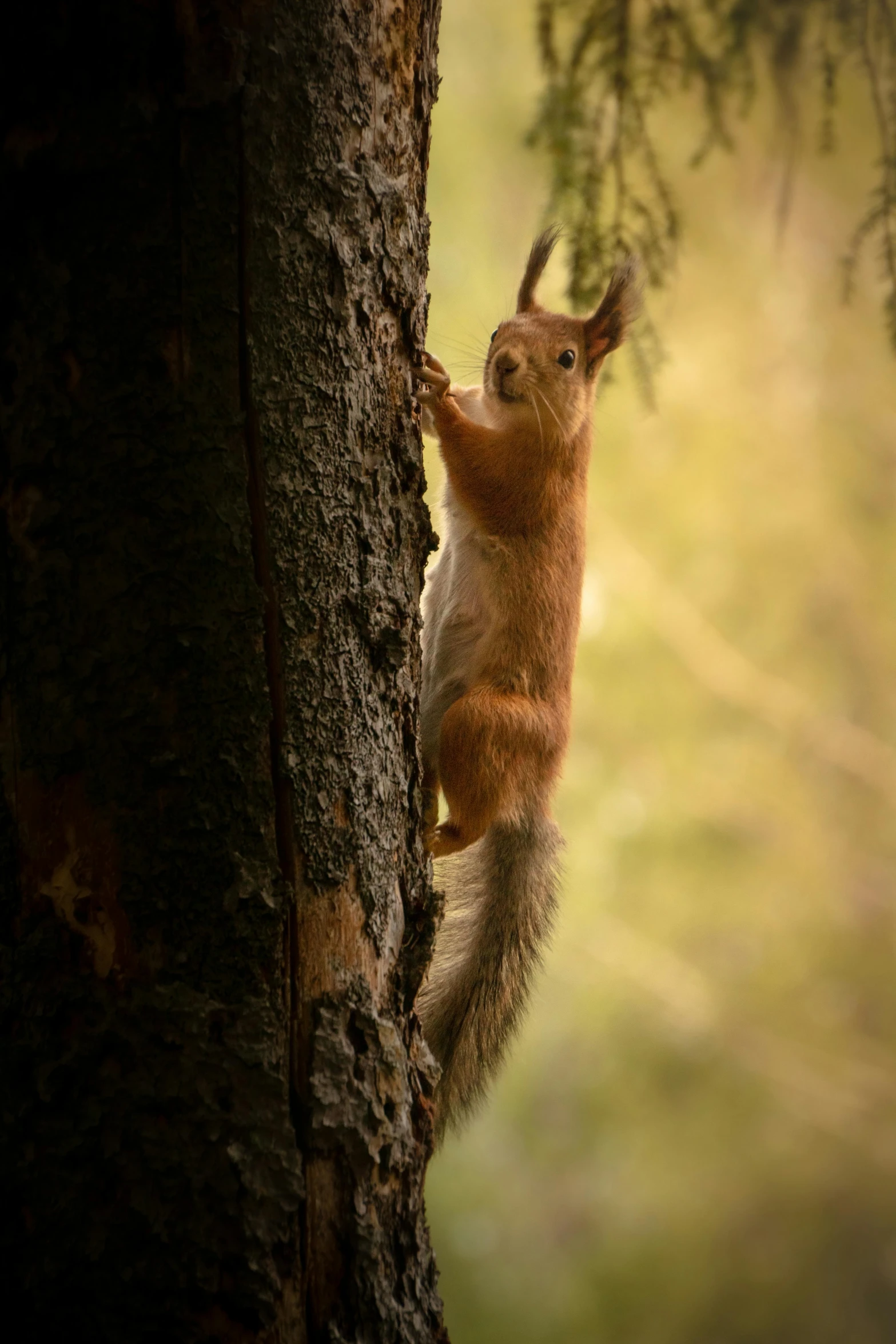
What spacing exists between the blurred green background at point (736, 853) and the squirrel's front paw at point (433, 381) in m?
1.86

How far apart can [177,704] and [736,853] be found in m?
2.87

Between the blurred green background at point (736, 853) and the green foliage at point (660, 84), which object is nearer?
the green foliage at point (660, 84)

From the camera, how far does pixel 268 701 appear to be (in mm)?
886

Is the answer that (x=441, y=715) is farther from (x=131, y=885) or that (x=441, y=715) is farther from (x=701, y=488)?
(x=701, y=488)

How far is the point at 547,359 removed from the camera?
5.65 feet

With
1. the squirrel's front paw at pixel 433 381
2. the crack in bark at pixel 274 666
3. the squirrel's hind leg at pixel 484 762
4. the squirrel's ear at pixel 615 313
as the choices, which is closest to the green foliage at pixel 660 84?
the squirrel's ear at pixel 615 313

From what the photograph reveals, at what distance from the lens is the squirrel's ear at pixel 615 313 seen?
5.16 ft

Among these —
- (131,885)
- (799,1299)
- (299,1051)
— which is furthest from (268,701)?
(799,1299)

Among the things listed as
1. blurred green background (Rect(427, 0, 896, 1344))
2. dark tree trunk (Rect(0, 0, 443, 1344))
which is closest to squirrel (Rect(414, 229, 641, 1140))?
dark tree trunk (Rect(0, 0, 443, 1344))

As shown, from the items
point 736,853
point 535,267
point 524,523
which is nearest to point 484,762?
point 524,523

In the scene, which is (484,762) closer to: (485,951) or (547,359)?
(485,951)

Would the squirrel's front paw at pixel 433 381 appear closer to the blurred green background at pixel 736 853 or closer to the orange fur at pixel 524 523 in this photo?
the orange fur at pixel 524 523

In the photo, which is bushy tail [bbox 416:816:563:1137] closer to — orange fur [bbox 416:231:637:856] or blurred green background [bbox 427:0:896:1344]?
orange fur [bbox 416:231:637:856]

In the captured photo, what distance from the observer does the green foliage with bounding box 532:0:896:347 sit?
1.47 metres
